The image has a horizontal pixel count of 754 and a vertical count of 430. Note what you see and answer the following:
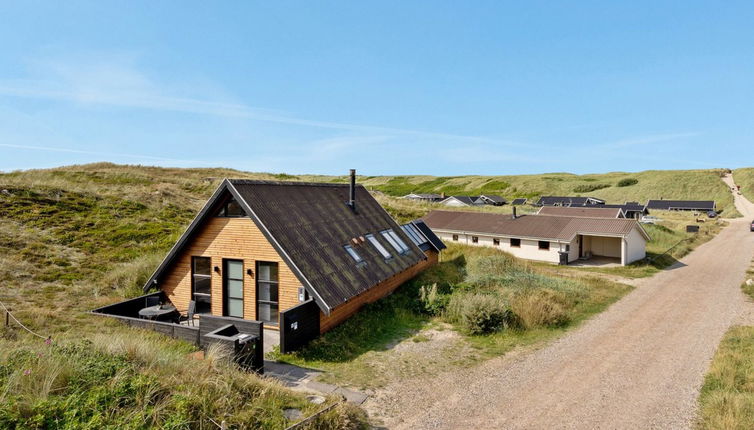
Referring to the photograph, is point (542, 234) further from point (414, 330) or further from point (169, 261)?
point (169, 261)

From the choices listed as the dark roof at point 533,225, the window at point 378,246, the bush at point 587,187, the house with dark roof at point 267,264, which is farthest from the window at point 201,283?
the bush at point 587,187

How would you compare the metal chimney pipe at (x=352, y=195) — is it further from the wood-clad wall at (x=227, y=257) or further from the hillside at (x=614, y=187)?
the hillside at (x=614, y=187)

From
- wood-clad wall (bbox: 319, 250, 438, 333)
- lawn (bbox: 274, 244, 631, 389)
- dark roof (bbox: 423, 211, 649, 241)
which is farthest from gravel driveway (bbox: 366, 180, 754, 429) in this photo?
dark roof (bbox: 423, 211, 649, 241)

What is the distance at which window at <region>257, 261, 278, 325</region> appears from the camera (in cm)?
1441

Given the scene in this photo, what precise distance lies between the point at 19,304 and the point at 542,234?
3399 cm

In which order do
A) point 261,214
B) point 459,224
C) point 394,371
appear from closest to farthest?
1. point 394,371
2. point 261,214
3. point 459,224

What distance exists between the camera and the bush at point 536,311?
15.8m

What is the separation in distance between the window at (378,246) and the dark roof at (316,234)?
0.26m

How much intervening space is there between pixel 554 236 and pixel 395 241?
19.0m

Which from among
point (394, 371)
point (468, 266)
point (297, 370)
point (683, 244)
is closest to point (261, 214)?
point (297, 370)

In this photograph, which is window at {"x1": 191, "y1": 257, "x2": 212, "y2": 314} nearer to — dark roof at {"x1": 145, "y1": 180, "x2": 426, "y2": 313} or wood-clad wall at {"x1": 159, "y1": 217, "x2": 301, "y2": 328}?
wood-clad wall at {"x1": 159, "y1": 217, "x2": 301, "y2": 328}

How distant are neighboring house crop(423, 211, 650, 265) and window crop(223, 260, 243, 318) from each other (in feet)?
88.6

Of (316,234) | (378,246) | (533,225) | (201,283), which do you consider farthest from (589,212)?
(201,283)

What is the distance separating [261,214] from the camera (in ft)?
47.1
